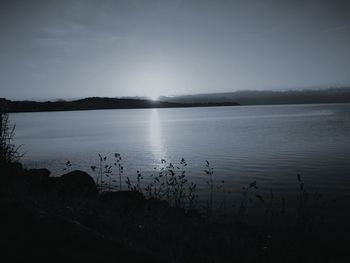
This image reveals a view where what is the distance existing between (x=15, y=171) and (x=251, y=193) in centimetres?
1465

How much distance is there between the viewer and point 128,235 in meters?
9.16

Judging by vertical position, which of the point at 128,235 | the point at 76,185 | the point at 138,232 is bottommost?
the point at 76,185

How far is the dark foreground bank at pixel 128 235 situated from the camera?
5273 mm

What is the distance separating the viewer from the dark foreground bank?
5.27 m

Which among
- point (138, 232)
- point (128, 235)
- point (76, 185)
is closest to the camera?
point (128, 235)

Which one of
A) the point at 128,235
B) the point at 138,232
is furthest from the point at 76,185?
the point at 128,235

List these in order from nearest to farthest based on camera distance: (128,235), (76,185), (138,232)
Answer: (128,235), (138,232), (76,185)

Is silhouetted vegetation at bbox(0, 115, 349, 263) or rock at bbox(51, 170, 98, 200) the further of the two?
rock at bbox(51, 170, 98, 200)

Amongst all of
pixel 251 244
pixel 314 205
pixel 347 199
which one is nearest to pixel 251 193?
pixel 314 205

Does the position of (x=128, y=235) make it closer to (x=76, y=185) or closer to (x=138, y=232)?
(x=138, y=232)

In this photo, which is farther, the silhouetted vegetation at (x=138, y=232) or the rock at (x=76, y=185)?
the rock at (x=76, y=185)

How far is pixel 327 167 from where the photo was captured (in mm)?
30094

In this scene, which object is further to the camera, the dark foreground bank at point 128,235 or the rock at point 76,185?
the rock at point 76,185

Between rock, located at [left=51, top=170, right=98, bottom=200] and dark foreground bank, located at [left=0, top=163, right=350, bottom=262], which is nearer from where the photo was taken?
dark foreground bank, located at [left=0, top=163, right=350, bottom=262]
